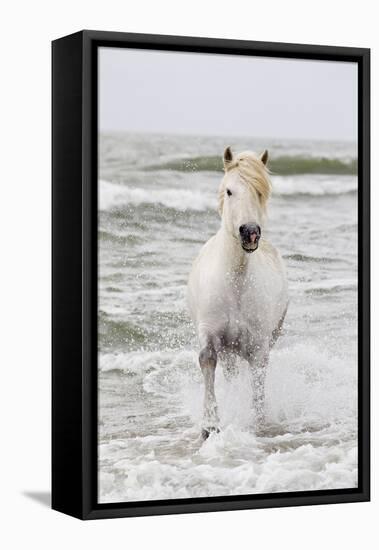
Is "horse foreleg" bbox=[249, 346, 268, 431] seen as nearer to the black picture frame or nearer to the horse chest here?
the horse chest

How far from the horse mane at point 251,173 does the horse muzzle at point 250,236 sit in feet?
0.46

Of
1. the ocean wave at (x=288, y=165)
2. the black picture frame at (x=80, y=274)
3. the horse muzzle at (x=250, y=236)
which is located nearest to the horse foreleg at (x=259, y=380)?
the black picture frame at (x=80, y=274)

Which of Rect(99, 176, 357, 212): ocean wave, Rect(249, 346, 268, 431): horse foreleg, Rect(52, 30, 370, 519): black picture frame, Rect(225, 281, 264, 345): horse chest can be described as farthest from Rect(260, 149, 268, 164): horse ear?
Rect(249, 346, 268, 431): horse foreleg

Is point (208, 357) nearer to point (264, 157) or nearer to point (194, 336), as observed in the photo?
point (194, 336)

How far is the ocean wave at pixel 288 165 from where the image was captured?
7742 millimetres

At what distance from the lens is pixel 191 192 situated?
777cm

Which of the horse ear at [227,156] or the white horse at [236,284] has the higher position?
the horse ear at [227,156]

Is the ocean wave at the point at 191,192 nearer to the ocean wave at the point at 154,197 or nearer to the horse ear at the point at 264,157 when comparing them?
the ocean wave at the point at 154,197

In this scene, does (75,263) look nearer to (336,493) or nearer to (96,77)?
(96,77)

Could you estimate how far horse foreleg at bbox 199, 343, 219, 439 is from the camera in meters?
7.80

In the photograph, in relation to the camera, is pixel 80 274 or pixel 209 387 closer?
pixel 80 274

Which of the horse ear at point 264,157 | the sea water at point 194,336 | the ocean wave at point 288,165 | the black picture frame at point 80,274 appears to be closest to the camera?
the black picture frame at point 80,274

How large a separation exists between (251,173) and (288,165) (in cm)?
27

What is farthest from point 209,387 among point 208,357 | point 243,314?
point 243,314
